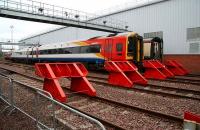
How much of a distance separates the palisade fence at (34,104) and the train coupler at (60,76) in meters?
1.01

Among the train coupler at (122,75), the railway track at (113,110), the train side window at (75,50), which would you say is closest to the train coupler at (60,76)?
the railway track at (113,110)

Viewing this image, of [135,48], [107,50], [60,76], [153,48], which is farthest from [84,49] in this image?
[60,76]

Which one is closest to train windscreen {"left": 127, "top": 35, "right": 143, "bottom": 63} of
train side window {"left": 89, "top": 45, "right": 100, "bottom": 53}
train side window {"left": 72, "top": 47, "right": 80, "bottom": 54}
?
train side window {"left": 89, "top": 45, "right": 100, "bottom": 53}

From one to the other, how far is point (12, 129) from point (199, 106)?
626 centimetres

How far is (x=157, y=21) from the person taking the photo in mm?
25969

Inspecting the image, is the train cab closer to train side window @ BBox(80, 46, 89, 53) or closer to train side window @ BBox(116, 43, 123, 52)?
train side window @ BBox(116, 43, 123, 52)

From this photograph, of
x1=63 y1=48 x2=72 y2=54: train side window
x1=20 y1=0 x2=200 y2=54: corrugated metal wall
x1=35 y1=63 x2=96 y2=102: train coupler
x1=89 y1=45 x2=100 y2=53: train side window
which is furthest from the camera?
x1=63 y1=48 x2=72 y2=54: train side window

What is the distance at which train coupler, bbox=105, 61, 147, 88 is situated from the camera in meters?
12.3

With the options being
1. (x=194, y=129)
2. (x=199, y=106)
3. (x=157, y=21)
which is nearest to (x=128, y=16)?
(x=157, y=21)

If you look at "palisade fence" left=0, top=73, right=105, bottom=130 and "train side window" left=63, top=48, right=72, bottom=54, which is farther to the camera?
"train side window" left=63, top=48, right=72, bottom=54

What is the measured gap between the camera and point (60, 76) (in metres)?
9.22

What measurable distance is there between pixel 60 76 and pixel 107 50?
9.74m

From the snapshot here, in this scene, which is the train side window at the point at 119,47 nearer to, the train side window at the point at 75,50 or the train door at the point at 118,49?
the train door at the point at 118,49

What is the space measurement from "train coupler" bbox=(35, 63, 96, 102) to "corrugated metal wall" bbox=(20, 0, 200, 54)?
16.4m
